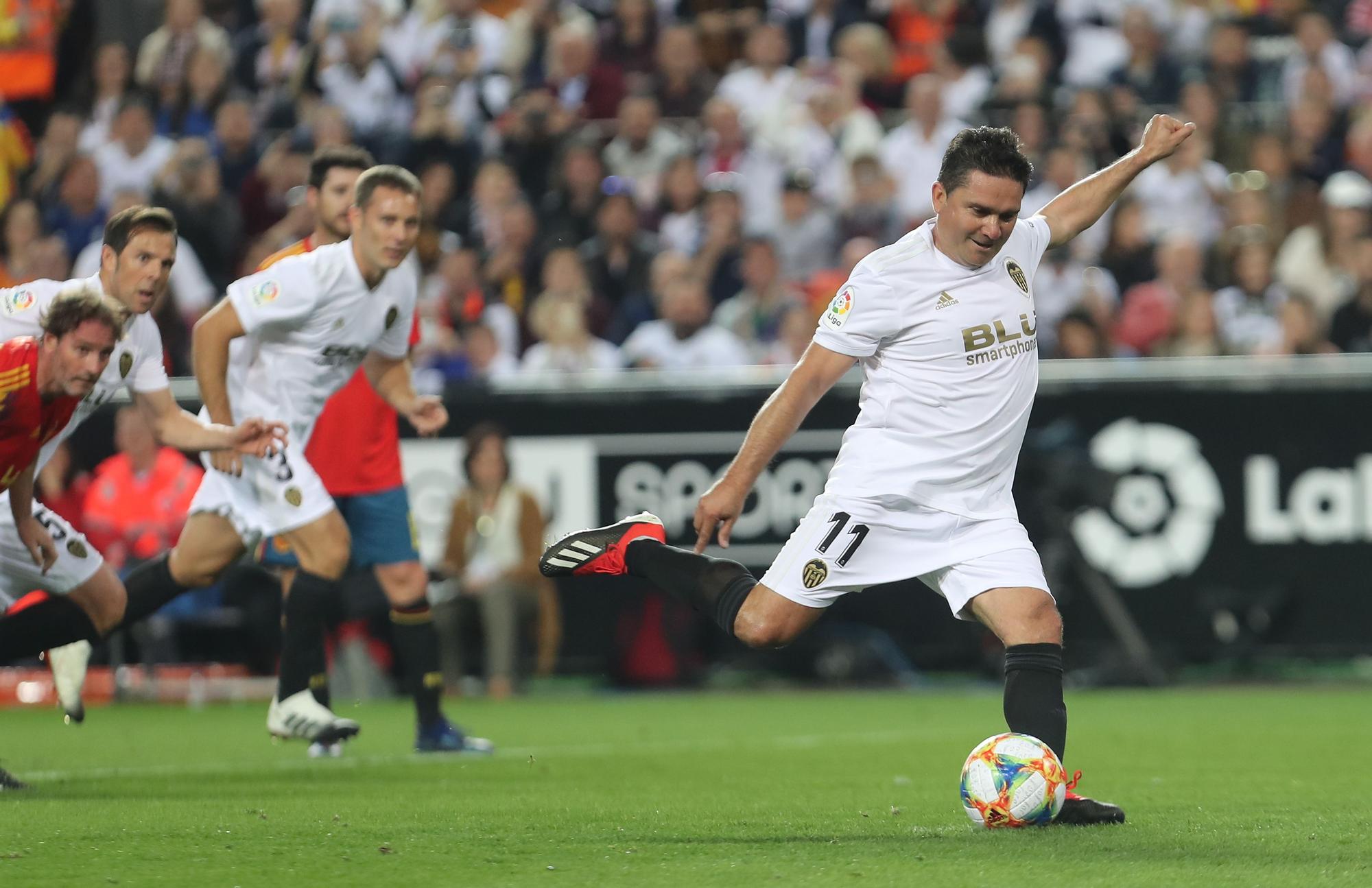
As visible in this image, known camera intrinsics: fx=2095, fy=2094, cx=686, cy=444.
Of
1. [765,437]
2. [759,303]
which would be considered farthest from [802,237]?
[765,437]

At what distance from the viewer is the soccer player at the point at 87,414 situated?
8016 mm

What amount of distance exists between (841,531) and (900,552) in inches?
7.9

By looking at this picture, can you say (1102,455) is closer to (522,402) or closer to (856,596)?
(856,596)

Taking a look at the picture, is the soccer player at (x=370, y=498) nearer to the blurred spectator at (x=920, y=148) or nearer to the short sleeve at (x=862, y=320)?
the short sleeve at (x=862, y=320)

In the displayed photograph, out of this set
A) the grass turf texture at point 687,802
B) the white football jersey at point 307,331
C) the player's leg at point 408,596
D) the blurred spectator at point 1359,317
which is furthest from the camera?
the blurred spectator at point 1359,317

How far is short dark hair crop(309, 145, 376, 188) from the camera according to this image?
9.58 metres

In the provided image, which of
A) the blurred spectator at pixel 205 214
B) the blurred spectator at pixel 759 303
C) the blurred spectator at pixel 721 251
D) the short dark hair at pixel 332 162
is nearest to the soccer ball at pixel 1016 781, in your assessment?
the short dark hair at pixel 332 162

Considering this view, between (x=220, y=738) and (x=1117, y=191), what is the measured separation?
5.95m

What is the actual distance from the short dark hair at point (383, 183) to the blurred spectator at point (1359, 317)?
25.9 feet

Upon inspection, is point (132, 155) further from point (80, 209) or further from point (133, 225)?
point (133, 225)

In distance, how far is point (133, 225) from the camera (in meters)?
8.12

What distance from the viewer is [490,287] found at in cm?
1614

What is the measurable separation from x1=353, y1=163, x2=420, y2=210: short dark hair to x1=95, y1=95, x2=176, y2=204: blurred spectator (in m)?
9.39

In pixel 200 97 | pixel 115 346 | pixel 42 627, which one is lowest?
pixel 42 627
